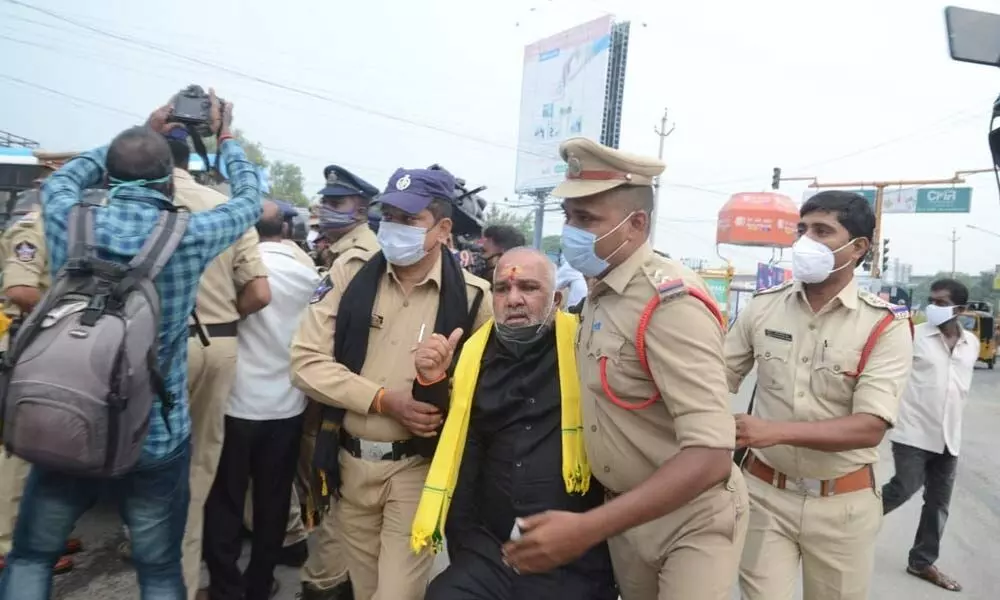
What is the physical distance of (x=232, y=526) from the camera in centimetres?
310

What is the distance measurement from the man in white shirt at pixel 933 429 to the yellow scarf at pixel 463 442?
2.96 m

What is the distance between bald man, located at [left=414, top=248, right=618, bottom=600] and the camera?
7.14ft

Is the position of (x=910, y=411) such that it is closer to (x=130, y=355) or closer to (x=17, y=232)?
(x=130, y=355)

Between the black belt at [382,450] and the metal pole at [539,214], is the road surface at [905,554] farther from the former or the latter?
the metal pole at [539,214]

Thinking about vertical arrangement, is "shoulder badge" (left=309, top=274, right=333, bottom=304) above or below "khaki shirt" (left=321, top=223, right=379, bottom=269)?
below

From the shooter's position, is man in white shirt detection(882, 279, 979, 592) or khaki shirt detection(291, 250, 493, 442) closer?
khaki shirt detection(291, 250, 493, 442)

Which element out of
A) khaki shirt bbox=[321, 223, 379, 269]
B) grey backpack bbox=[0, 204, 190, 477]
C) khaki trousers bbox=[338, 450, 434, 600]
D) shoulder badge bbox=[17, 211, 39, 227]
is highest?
khaki shirt bbox=[321, 223, 379, 269]

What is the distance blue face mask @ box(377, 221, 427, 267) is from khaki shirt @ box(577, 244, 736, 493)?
2.56 feet

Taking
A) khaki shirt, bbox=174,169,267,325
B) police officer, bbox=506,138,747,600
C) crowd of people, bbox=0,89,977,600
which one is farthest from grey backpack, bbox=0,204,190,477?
police officer, bbox=506,138,747,600

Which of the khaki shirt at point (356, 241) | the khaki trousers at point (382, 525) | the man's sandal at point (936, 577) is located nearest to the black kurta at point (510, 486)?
the khaki trousers at point (382, 525)

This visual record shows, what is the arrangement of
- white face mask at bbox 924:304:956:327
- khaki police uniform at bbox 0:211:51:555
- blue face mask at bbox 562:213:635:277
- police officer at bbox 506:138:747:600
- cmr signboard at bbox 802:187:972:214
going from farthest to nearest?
1. cmr signboard at bbox 802:187:972:214
2. white face mask at bbox 924:304:956:327
3. khaki police uniform at bbox 0:211:51:555
4. blue face mask at bbox 562:213:635:277
5. police officer at bbox 506:138:747:600

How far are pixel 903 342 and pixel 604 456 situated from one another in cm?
130

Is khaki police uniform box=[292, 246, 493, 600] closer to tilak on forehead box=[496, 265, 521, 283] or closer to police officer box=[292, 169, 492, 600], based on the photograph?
police officer box=[292, 169, 492, 600]

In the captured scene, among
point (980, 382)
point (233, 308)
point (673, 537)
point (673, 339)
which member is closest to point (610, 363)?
point (673, 339)
